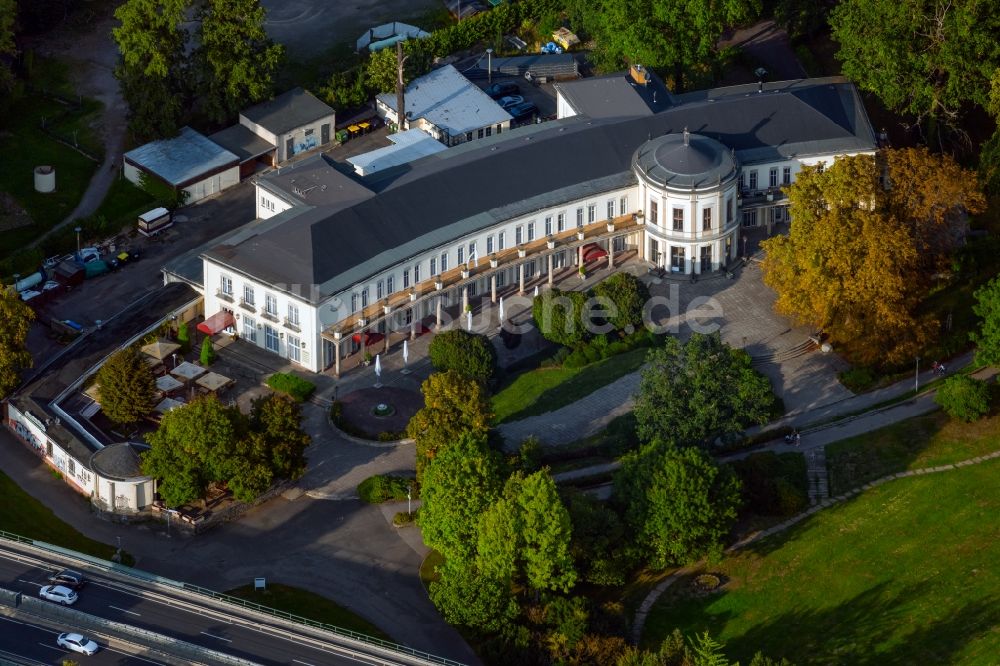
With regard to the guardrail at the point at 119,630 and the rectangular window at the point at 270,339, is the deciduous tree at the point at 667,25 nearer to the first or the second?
the rectangular window at the point at 270,339

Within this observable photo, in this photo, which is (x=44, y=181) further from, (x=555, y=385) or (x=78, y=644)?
(x=78, y=644)

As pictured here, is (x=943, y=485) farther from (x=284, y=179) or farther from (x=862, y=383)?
(x=284, y=179)

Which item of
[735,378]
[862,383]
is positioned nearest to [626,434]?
[735,378]

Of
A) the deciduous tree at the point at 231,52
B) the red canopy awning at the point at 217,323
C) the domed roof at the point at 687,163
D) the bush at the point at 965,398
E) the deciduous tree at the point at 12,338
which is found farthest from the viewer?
the deciduous tree at the point at 231,52

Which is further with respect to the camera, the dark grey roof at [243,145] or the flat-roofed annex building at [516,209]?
the dark grey roof at [243,145]

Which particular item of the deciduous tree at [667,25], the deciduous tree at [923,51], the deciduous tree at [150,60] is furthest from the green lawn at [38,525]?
the deciduous tree at [923,51]

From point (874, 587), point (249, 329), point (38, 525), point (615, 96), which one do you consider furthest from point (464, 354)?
point (874, 587)

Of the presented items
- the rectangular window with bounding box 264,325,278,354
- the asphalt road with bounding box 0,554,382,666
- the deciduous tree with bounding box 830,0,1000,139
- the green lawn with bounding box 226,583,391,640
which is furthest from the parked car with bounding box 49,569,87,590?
the deciduous tree with bounding box 830,0,1000,139
